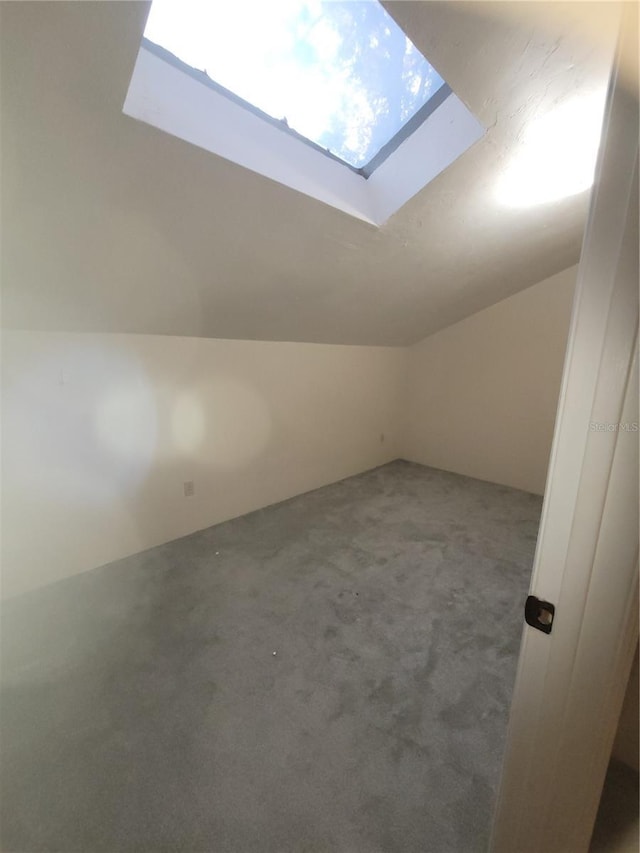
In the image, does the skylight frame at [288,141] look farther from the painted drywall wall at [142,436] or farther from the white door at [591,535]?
the painted drywall wall at [142,436]

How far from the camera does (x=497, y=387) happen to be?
12.0 ft

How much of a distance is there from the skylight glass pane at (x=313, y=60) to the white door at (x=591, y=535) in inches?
38.5

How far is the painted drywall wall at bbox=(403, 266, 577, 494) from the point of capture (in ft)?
10.9

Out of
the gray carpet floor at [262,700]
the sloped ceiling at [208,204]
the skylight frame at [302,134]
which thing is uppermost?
the skylight frame at [302,134]

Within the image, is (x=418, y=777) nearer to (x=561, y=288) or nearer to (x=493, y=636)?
(x=493, y=636)

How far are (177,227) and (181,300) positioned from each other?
0.60 m

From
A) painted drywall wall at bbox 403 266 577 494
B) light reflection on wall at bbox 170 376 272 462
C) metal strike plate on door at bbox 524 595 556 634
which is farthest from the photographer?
painted drywall wall at bbox 403 266 577 494

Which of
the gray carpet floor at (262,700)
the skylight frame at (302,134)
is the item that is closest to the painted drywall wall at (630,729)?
the gray carpet floor at (262,700)

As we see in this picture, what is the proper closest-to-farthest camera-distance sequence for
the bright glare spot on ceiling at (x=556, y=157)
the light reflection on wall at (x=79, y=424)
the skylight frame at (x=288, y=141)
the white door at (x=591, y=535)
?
the white door at (x=591, y=535) < the skylight frame at (x=288, y=141) < the bright glare spot on ceiling at (x=556, y=157) < the light reflection on wall at (x=79, y=424)

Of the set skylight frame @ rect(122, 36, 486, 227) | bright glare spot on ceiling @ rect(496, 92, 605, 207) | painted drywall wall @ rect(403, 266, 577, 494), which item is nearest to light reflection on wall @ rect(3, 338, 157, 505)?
skylight frame @ rect(122, 36, 486, 227)

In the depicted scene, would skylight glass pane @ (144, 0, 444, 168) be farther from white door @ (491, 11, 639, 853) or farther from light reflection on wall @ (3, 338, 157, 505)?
light reflection on wall @ (3, 338, 157, 505)

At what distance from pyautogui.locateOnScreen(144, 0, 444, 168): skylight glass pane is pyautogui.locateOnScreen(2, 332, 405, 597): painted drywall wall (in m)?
1.45

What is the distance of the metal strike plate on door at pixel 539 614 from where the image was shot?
566mm

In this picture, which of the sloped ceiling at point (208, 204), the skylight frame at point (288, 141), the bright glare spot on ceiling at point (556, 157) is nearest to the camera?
the sloped ceiling at point (208, 204)
